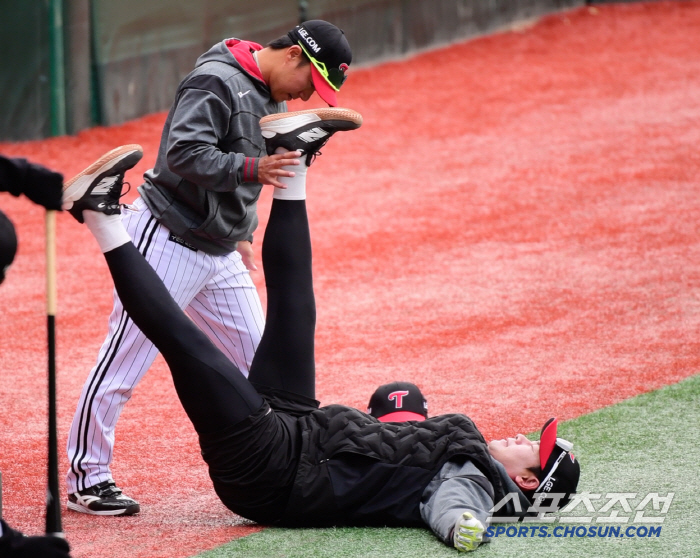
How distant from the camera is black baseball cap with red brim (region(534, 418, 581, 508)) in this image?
3.50 m

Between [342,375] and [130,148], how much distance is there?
7.55 ft

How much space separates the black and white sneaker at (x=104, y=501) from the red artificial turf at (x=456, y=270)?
0.15 feet

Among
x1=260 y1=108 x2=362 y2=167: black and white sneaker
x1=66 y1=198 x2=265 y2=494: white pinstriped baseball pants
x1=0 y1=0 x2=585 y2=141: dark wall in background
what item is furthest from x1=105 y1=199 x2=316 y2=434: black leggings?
x1=0 y1=0 x2=585 y2=141: dark wall in background

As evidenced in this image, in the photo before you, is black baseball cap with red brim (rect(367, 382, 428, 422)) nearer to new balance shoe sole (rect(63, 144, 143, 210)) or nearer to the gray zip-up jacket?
the gray zip-up jacket

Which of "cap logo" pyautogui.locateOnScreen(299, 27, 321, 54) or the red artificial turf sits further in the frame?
the red artificial turf

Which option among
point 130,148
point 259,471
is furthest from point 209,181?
point 259,471

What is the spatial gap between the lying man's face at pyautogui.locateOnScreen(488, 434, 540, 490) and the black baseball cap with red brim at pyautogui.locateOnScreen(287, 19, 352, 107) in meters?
1.38

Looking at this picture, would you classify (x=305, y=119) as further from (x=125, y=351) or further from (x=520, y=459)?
(x=520, y=459)

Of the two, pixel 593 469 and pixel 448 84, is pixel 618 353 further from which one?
pixel 448 84

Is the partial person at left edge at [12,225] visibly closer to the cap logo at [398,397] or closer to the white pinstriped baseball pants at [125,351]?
the white pinstriped baseball pants at [125,351]

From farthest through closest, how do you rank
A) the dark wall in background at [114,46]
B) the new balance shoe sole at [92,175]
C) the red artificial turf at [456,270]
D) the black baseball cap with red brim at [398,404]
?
1. the dark wall in background at [114,46]
2. the red artificial turf at [456,270]
3. the black baseball cap with red brim at [398,404]
4. the new balance shoe sole at [92,175]

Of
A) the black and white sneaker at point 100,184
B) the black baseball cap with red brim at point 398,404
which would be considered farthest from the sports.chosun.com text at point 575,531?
the black and white sneaker at point 100,184

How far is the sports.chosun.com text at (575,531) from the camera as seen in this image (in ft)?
11.2

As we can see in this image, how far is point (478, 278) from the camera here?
6816 millimetres
